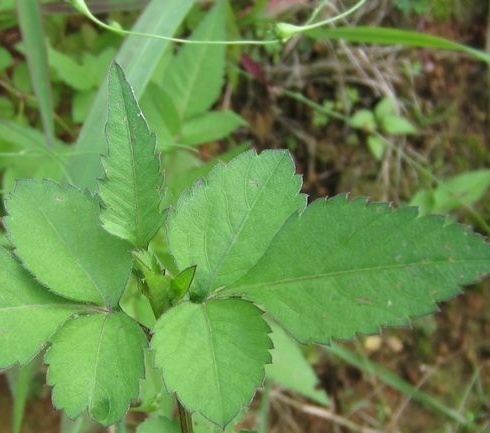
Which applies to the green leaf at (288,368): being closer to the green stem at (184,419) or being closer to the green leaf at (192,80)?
the green leaf at (192,80)

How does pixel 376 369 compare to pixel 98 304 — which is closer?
pixel 98 304

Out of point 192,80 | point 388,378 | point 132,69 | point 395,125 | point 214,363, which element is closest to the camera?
point 214,363

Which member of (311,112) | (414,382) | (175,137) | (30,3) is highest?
(30,3)

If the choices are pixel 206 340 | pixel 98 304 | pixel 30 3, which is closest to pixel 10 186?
pixel 30 3

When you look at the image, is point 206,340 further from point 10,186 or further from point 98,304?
point 10,186

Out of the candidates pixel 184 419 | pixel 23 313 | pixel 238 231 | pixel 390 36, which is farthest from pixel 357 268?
pixel 390 36

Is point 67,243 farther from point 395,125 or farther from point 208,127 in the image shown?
point 395,125

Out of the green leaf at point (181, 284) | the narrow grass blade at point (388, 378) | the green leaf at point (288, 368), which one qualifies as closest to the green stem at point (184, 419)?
the green leaf at point (181, 284)
